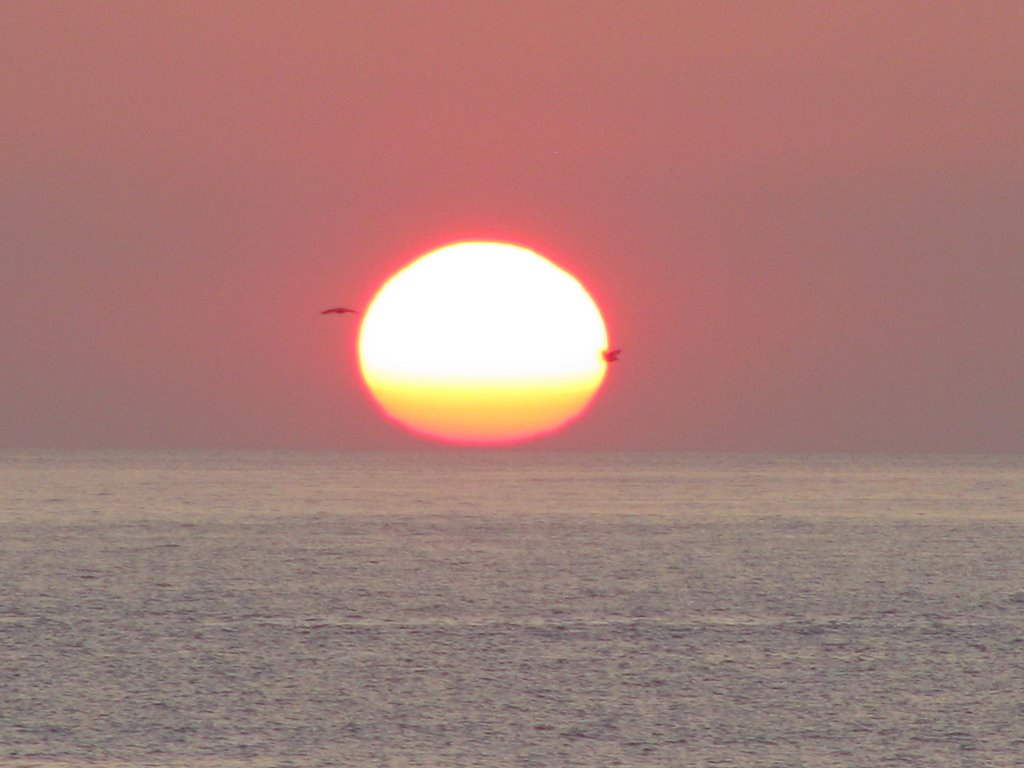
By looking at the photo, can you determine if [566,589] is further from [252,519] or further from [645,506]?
[645,506]

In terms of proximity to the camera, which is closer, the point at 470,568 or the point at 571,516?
the point at 470,568

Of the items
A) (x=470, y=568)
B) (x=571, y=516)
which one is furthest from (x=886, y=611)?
(x=571, y=516)

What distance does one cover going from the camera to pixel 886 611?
50.7m

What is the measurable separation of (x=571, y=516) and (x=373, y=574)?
59417 mm

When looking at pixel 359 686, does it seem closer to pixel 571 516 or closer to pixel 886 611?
pixel 886 611

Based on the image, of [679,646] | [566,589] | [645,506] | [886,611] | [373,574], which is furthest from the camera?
[645,506]

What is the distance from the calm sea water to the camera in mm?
27938

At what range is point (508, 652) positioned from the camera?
39688mm

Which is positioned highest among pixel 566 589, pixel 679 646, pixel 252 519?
pixel 252 519

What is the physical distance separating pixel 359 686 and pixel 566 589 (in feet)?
76.8

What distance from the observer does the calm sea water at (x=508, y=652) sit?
2794 centimetres

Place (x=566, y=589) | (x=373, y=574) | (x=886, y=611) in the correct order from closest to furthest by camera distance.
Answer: (x=886, y=611) → (x=566, y=589) → (x=373, y=574)

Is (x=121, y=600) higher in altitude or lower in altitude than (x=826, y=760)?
higher

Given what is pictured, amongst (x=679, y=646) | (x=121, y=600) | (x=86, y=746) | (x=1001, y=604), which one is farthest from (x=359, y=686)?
(x=1001, y=604)
